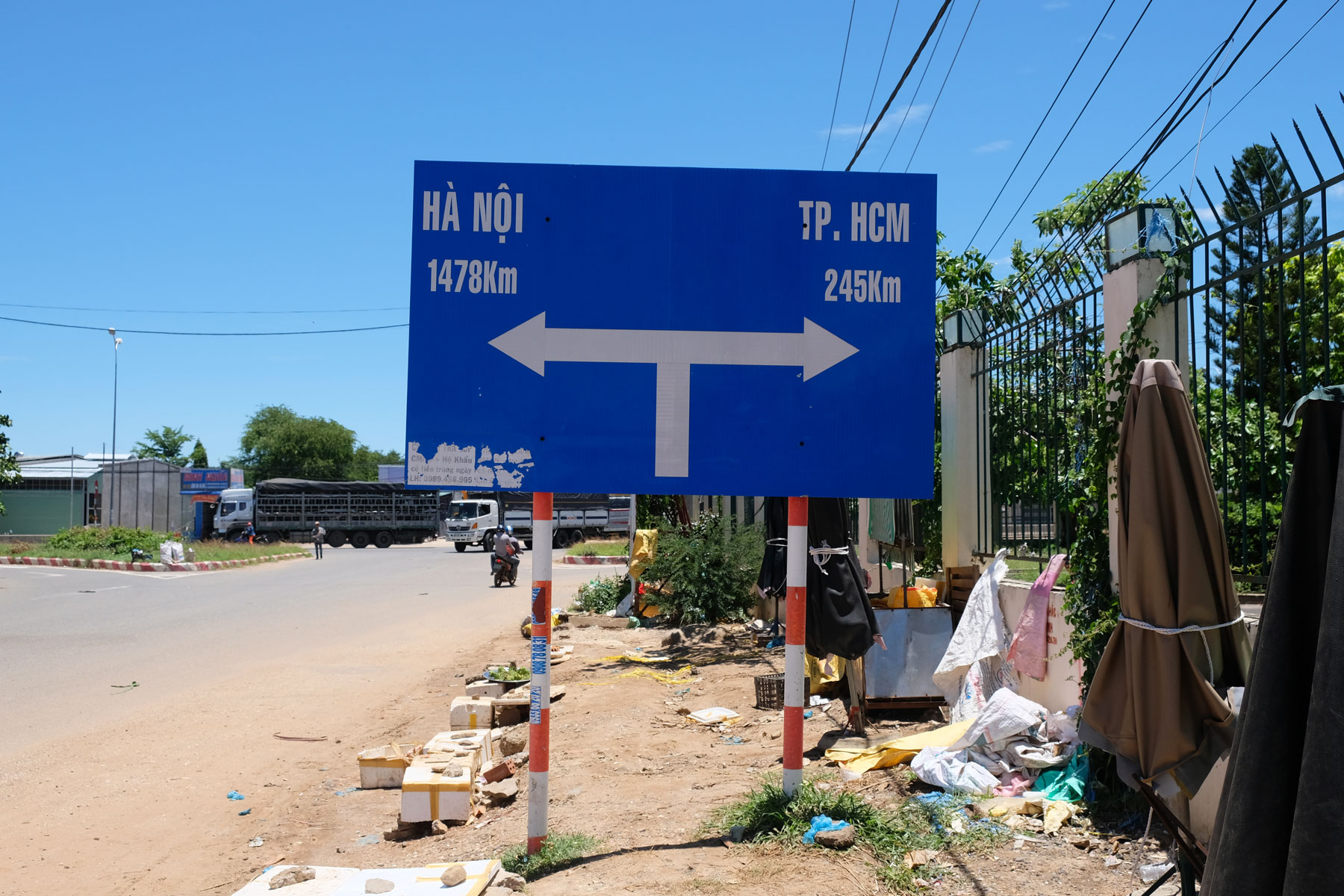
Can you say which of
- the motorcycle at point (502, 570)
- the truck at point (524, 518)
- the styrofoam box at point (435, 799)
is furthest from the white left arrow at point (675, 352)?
the truck at point (524, 518)

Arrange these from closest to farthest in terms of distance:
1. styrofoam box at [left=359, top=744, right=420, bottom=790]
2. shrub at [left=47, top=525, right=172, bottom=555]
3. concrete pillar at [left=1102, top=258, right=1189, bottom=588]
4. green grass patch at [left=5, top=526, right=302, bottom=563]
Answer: concrete pillar at [left=1102, top=258, right=1189, bottom=588]
styrofoam box at [left=359, top=744, right=420, bottom=790]
green grass patch at [left=5, top=526, right=302, bottom=563]
shrub at [left=47, top=525, right=172, bottom=555]

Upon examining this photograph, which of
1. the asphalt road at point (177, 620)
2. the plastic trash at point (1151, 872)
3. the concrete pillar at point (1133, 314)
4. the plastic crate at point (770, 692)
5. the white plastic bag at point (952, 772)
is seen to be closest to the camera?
the plastic trash at point (1151, 872)

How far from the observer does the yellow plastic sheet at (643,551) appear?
48.5ft

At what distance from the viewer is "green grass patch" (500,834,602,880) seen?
163 inches

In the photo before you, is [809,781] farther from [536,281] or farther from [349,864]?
[536,281]

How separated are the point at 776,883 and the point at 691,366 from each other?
217 cm

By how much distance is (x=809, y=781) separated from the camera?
5.15 metres

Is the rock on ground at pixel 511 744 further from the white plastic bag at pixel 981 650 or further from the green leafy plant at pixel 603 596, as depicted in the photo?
the green leafy plant at pixel 603 596

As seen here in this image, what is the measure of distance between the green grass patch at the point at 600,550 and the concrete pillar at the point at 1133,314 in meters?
27.2

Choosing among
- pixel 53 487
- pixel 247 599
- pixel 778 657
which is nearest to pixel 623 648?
pixel 778 657

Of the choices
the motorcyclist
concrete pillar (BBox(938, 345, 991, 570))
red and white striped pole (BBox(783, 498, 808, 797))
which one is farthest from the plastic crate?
the motorcyclist

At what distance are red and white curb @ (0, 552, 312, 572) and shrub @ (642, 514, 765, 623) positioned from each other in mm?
19576

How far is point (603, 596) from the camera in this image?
17000 millimetres

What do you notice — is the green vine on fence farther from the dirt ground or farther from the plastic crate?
the plastic crate
